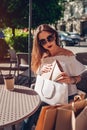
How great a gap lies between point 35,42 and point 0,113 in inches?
36.1

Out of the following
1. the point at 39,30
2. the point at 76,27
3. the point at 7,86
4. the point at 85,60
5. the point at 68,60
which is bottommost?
the point at 76,27

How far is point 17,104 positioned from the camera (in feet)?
9.62

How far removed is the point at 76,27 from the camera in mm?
49500

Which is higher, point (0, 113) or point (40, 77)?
point (40, 77)

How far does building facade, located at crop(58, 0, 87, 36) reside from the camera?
47094 mm

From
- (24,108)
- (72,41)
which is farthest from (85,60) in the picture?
(72,41)

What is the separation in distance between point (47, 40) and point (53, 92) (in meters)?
0.56

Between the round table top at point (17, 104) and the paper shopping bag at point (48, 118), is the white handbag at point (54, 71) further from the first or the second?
the paper shopping bag at point (48, 118)

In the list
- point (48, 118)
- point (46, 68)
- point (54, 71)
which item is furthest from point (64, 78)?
point (48, 118)

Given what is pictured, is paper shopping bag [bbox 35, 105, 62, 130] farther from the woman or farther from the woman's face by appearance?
the woman's face

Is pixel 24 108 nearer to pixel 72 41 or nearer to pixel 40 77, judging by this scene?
pixel 40 77

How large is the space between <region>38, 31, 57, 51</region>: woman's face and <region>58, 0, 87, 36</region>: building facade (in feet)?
145

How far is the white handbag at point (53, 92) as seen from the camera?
283 cm

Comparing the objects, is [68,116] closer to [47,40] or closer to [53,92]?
[53,92]
